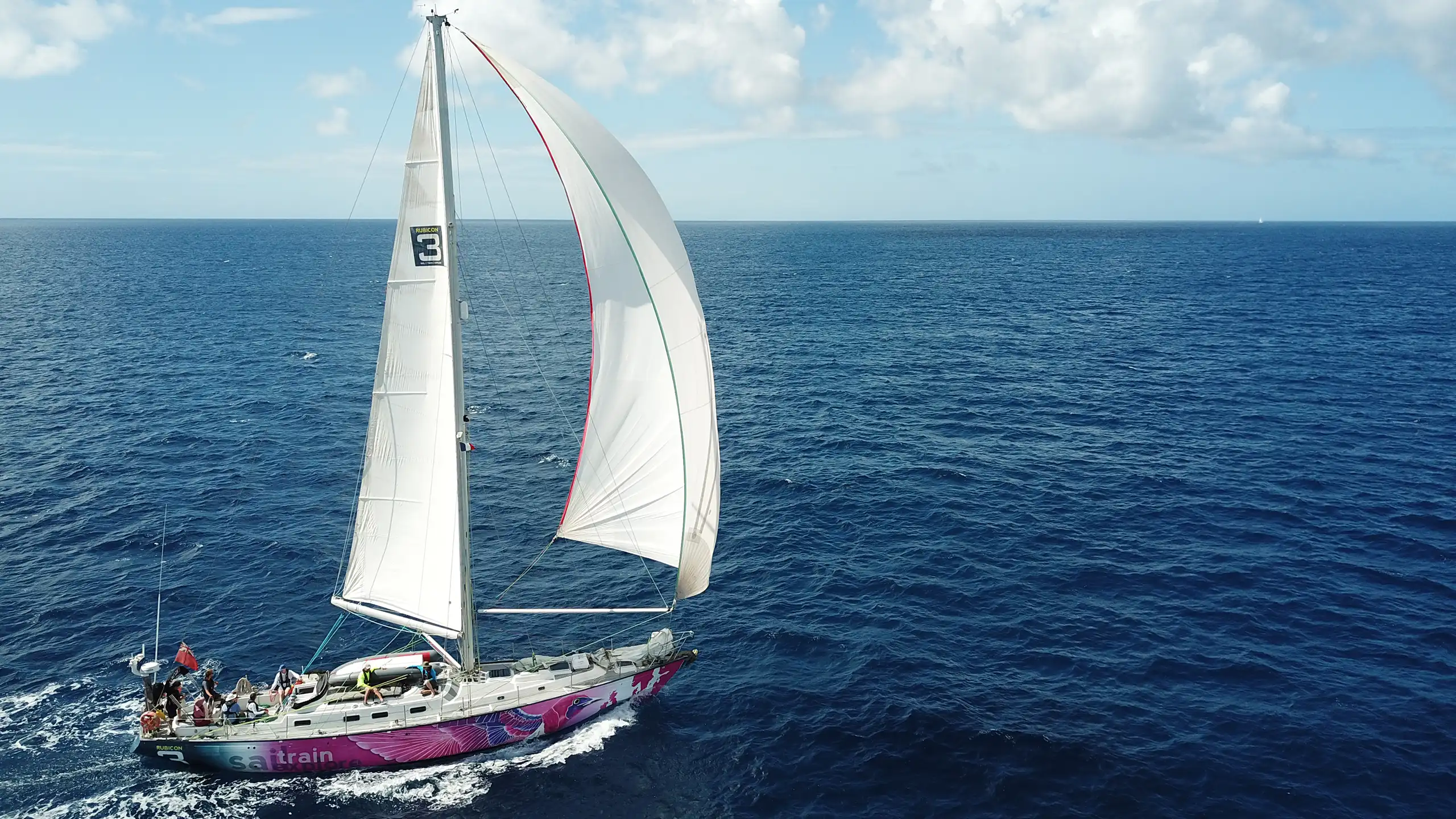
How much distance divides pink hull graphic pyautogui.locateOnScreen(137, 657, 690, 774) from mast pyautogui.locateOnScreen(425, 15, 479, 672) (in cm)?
234

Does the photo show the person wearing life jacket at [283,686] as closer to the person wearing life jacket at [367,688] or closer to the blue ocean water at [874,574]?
the person wearing life jacket at [367,688]

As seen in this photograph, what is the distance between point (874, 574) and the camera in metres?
45.7

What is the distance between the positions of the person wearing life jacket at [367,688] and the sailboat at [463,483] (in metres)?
0.10

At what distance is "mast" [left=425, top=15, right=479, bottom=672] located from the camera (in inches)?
1031

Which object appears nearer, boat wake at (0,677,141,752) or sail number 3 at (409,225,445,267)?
sail number 3 at (409,225,445,267)

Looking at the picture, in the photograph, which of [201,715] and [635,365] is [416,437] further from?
[201,715]

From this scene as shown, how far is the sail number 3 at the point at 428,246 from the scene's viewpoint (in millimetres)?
27281

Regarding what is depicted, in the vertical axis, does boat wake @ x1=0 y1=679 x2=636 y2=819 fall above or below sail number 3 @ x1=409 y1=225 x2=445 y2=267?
below

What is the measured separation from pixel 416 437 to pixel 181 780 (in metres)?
14.7

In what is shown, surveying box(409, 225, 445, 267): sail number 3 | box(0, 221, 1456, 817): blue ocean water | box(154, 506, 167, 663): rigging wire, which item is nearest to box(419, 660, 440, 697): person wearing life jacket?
box(0, 221, 1456, 817): blue ocean water

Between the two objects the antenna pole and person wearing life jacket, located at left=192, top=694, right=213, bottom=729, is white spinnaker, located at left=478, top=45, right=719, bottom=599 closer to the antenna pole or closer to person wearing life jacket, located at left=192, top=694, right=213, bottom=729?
person wearing life jacket, located at left=192, top=694, right=213, bottom=729

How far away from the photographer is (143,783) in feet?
99.8

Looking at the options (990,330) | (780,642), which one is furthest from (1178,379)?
(780,642)

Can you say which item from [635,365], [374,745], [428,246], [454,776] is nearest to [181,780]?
[374,745]
